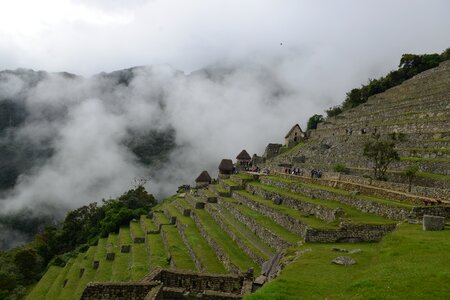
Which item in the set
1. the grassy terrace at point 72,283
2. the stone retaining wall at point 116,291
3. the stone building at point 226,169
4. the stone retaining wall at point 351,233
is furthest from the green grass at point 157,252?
the stone building at point 226,169

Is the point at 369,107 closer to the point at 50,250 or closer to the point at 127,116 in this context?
the point at 50,250

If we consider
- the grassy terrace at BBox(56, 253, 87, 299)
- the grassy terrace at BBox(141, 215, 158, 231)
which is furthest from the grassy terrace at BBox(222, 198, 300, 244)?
the grassy terrace at BBox(56, 253, 87, 299)

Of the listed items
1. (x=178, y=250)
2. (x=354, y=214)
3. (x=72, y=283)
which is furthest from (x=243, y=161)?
(x=354, y=214)

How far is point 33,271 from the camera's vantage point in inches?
1783

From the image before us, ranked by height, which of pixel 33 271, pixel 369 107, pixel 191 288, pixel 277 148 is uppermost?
pixel 369 107

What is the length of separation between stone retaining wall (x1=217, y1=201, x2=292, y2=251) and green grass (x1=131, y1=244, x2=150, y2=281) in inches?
233

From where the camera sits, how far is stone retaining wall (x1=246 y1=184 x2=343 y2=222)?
17500mm

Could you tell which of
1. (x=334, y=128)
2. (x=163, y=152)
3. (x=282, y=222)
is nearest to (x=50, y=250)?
(x=334, y=128)

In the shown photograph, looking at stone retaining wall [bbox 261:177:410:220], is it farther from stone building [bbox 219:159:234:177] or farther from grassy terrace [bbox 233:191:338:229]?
stone building [bbox 219:159:234:177]

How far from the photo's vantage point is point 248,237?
20.2 metres

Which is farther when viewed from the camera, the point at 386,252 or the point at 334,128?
the point at 334,128

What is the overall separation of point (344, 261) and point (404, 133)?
905 inches

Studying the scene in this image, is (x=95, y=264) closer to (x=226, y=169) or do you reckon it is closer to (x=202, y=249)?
(x=202, y=249)

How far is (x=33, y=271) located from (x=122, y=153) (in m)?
70.3
